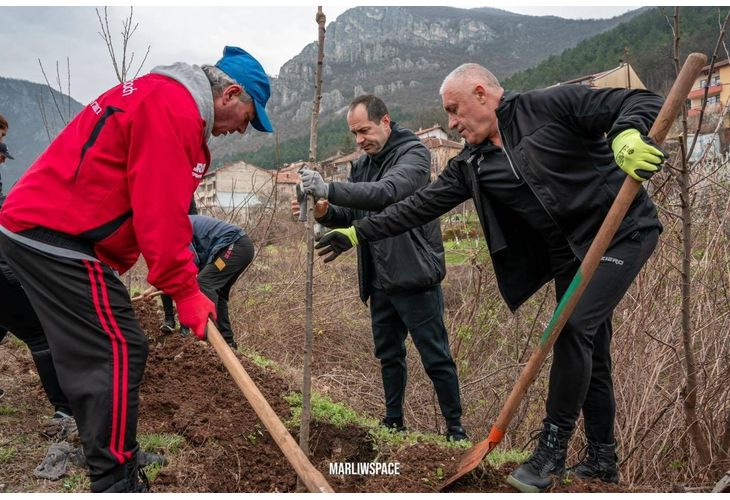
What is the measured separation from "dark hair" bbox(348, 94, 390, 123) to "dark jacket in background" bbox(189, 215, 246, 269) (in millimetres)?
1988

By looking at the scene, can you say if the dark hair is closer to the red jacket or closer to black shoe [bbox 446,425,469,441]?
the red jacket

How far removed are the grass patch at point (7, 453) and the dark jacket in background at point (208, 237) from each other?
7.55ft

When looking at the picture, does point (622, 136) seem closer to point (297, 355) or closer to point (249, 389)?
point (249, 389)

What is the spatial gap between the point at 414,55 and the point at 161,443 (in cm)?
14794

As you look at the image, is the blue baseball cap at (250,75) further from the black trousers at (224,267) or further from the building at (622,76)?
the black trousers at (224,267)

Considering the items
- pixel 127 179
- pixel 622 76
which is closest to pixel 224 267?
pixel 127 179

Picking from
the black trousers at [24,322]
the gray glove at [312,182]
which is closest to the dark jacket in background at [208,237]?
the black trousers at [24,322]

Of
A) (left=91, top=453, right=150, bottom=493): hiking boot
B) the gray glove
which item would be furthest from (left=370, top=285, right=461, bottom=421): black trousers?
(left=91, top=453, right=150, bottom=493): hiking boot

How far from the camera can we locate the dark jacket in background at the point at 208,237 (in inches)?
209

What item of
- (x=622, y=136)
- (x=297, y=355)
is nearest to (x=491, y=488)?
(x=622, y=136)

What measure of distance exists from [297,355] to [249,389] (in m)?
5.28

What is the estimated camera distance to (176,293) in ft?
7.80

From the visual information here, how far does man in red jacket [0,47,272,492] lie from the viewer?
222 centimetres

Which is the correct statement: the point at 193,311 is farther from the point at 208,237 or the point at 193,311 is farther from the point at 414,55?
the point at 414,55
